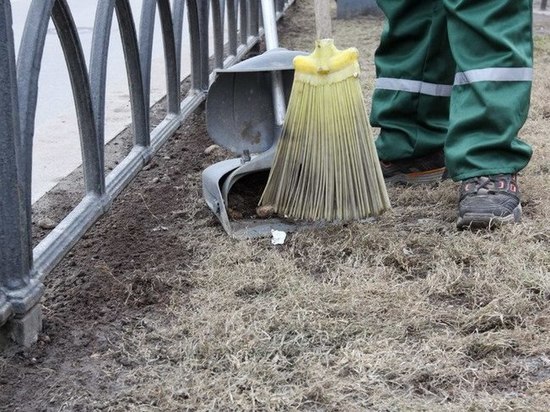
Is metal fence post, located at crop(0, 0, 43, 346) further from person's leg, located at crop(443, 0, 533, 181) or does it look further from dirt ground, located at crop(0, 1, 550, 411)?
person's leg, located at crop(443, 0, 533, 181)

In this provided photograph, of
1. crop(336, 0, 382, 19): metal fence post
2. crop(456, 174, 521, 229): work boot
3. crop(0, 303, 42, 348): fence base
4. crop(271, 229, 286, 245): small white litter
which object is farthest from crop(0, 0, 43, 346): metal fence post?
crop(336, 0, 382, 19): metal fence post

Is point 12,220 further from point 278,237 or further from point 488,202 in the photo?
point 488,202

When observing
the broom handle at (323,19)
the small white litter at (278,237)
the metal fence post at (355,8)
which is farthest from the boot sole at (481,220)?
→ the metal fence post at (355,8)

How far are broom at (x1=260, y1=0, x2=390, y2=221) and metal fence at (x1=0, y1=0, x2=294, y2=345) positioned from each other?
0.49 metres

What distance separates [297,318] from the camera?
1.79 m

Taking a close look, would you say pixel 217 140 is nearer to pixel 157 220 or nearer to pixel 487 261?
pixel 157 220

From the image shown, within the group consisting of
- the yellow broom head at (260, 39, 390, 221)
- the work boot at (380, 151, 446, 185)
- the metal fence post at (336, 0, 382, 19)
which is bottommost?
the metal fence post at (336, 0, 382, 19)

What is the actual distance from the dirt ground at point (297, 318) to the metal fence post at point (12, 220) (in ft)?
0.34

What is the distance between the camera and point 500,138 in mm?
2293

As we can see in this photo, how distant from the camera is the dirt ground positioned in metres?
1.55

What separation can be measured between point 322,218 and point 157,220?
50 centimetres

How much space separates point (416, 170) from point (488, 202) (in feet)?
1.58

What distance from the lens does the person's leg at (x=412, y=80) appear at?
2.62 m

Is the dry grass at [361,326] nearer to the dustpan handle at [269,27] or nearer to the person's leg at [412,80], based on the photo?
the person's leg at [412,80]
